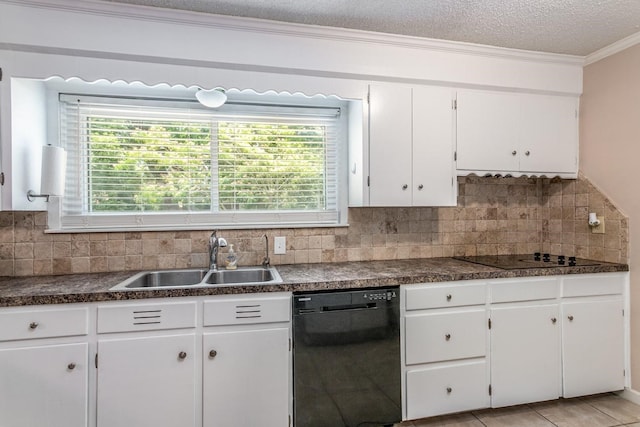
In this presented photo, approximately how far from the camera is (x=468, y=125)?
253cm

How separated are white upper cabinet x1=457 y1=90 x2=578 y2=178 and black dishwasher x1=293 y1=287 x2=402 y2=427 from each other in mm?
1264

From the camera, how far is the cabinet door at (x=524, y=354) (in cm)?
225

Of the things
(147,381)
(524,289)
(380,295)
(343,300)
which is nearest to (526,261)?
(524,289)

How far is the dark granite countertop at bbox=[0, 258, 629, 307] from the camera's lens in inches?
68.4

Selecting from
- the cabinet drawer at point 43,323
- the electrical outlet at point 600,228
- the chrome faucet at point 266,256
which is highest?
the electrical outlet at point 600,228

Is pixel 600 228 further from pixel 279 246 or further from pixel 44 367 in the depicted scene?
pixel 44 367

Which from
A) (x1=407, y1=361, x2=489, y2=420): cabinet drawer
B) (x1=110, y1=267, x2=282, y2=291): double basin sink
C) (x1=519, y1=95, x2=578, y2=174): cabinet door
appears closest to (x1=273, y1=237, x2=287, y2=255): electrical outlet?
(x1=110, y1=267, x2=282, y2=291): double basin sink

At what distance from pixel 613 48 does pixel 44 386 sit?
13.3 ft

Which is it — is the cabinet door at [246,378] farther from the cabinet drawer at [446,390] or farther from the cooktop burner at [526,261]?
the cooktop burner at [526,261]

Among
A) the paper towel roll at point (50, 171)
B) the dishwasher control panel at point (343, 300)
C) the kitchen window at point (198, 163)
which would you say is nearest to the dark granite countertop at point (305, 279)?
the dishwasher control panel at point (343, 300)

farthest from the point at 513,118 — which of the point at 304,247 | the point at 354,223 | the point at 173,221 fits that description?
the point at 173,221

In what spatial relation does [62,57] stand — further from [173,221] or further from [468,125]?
[468,125]

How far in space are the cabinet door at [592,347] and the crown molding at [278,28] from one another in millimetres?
1812

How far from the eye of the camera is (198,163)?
250 cm
